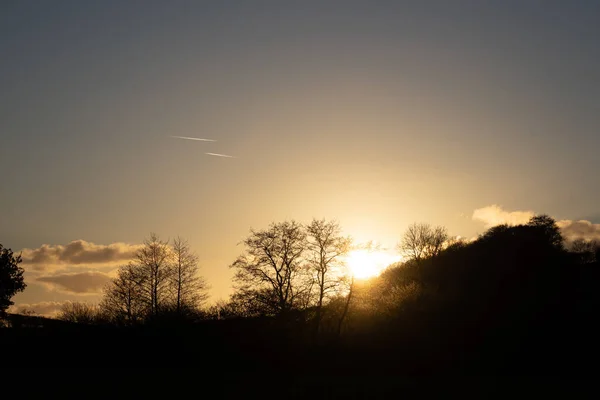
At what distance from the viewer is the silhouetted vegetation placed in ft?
160

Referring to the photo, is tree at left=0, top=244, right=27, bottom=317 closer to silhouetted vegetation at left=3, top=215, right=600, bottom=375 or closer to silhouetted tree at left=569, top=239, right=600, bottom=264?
silhouetted vegetation at left=3, top=215, right=600, bottom=375

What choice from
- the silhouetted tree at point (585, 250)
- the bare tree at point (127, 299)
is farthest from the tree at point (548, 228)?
the bare tree at point (127, 299)

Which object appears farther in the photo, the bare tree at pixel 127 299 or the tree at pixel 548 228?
the tree at pixel 548 228

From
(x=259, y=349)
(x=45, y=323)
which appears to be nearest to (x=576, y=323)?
(x=259, y=349)

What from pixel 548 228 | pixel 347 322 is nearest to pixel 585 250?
pixel 548 228

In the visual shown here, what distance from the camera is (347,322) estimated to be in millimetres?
59781

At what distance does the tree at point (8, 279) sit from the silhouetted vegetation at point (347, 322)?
32.1 feet

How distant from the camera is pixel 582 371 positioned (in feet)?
178

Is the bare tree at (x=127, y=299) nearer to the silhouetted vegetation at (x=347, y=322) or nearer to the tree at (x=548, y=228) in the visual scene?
the silhouetted vegetation at (x=347, y=322)

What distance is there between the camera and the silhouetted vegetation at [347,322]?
4862 cm

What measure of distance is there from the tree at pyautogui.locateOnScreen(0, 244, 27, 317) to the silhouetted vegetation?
9.79m

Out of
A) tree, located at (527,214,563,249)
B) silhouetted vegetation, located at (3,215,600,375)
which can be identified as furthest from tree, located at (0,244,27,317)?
tree, located at (527,214,563,249)

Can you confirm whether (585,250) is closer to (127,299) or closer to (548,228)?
(548,228)

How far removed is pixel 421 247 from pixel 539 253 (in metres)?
27.2
